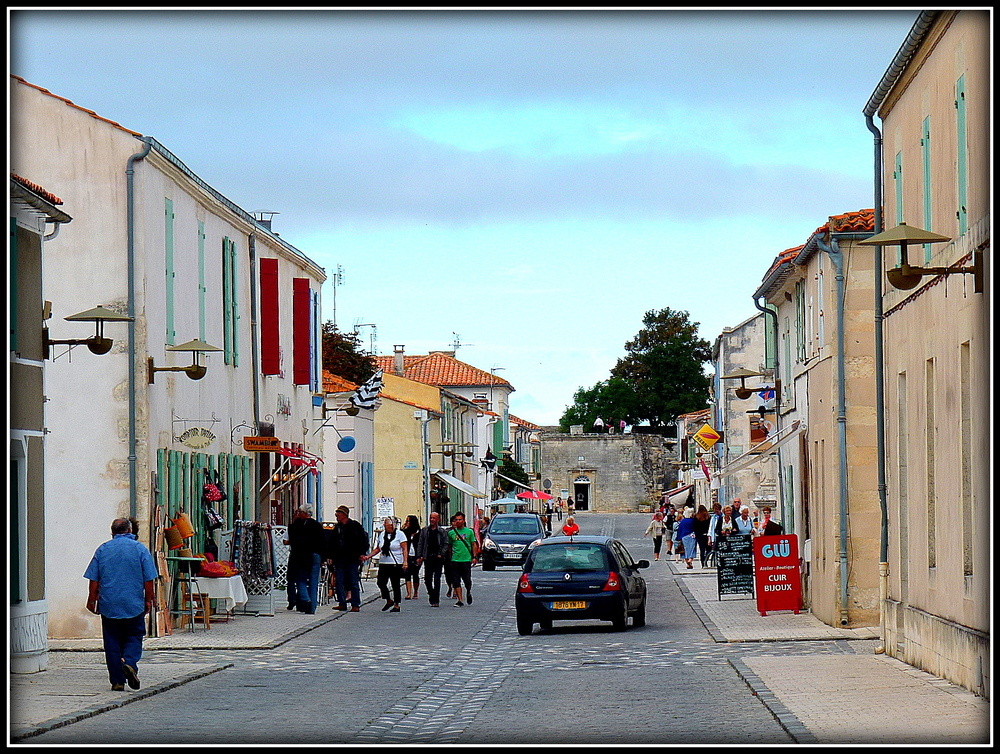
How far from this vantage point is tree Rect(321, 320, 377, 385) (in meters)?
63.4

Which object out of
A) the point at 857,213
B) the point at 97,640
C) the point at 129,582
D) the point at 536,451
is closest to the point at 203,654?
the point at 97,640

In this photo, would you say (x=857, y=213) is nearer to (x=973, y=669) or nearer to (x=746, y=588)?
(x=746, y=588)

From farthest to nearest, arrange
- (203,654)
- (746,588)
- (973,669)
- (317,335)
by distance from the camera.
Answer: (317,335) < (746,588) < (203,654) < (973,669)

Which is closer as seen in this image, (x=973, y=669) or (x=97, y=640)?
(x=973, y=669)

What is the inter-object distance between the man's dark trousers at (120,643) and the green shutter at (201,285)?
1071cm

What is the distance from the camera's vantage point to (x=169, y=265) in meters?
23.4

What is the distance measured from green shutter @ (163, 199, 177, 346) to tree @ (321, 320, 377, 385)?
38.9m

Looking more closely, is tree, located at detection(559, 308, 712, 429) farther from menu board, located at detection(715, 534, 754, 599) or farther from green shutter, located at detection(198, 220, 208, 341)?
green shutter, located at detection(198, 220, 208, 341)

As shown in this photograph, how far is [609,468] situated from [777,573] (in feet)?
282

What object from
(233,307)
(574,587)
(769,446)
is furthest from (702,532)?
(574,587)

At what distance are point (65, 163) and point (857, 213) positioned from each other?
11.5 m

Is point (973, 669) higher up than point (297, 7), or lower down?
lower down

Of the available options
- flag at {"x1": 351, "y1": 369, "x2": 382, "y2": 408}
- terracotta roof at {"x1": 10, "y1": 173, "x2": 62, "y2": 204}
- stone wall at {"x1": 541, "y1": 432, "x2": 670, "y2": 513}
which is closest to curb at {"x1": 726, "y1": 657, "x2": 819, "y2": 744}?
terracotta roof at {"x1": 10, "y1": 173, "x2": 62, "y2": 204}

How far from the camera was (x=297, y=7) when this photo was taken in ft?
28.1
